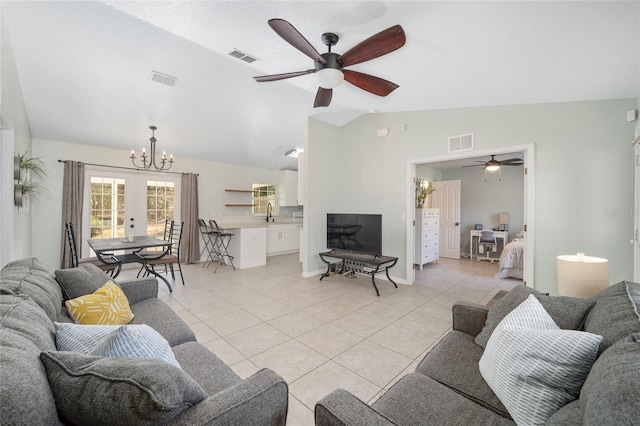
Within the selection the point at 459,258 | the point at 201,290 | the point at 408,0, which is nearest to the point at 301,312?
the point at 201,290

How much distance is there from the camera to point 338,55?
225 centimetres

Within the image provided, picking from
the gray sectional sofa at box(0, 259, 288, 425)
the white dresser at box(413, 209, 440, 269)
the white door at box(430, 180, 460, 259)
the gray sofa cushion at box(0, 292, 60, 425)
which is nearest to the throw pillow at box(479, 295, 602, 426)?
the gray sectional sofa at box(0, 259, 288, 425)

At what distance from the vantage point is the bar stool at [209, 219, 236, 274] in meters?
5.78

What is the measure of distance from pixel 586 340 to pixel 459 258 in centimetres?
642

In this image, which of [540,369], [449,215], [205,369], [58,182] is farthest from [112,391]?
[449,215]

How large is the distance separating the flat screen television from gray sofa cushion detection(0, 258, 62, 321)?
12.1ft

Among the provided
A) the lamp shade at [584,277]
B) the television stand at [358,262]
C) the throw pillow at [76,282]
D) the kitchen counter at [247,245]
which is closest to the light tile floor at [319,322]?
the television stand at [358,262]

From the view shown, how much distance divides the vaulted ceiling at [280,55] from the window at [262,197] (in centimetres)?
315

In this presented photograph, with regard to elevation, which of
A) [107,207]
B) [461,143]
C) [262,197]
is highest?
[461,143]

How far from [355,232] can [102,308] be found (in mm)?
3521

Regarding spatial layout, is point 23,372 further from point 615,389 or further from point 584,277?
point 584,277

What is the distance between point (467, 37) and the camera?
88.7 inches

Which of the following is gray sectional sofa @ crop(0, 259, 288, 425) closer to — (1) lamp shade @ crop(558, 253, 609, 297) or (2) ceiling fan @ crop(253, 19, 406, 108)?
(2) ceiling fan @ crop(253, 19, 406, 108)

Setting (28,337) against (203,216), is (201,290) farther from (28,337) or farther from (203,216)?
(28,337)
